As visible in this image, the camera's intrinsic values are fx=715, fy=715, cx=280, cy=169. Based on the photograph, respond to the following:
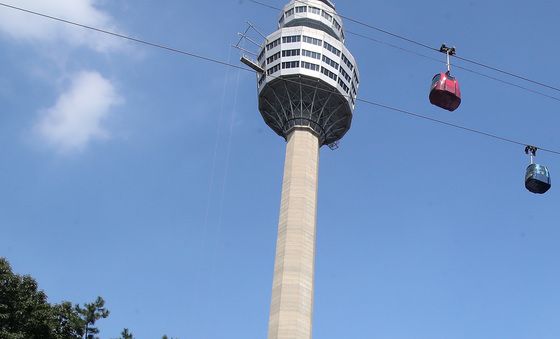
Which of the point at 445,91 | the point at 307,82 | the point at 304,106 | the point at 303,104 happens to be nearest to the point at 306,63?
the point at 307,82

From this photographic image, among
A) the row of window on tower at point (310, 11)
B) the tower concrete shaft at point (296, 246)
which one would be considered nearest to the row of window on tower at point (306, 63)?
the tower concrete shaft at point (296, 246)

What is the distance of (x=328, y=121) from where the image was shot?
101m

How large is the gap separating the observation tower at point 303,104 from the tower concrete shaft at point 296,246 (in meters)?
0.12

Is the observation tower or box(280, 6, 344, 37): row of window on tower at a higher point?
box(280, 6, 344, 37): row of window on tower

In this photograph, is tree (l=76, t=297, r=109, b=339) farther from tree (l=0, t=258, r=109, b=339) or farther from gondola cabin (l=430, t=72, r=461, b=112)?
gondola cabin (l=430, t=72, r=461, b=112)

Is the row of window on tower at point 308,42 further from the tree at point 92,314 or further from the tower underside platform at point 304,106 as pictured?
the tree at point 92,314

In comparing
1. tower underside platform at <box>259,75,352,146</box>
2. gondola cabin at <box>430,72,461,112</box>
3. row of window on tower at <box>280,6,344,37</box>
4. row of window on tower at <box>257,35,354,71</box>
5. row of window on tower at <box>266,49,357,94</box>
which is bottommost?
gondola cabin at <box>430,72,461,112</box>

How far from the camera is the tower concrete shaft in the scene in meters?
80.2

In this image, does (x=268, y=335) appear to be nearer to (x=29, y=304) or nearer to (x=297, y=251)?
(x=297, y=251)

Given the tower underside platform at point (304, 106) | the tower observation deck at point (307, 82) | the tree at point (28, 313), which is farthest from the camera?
the tower underside platform at point (304, 106)

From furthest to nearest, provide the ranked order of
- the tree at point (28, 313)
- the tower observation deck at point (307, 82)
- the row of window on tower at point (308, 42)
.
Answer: the row of window on tower at point (308, 42) → the tower observation deck at point (307, 82) → the tree at point (28, 313)

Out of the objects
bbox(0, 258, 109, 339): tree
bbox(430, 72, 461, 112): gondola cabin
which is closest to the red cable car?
bbox(430, 72, 461, 112): gondola cabin

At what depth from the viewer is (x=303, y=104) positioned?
99.3 m

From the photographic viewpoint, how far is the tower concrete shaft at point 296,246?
8019 centimetres
